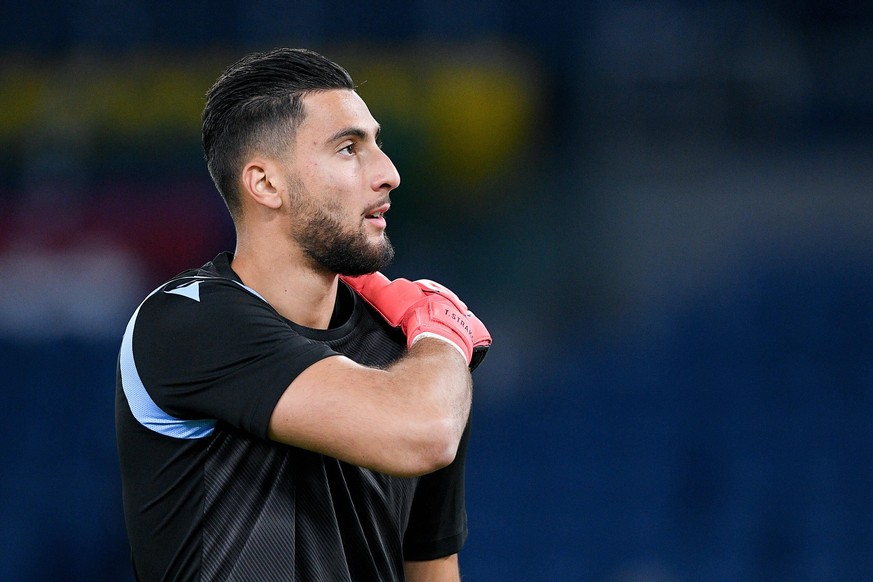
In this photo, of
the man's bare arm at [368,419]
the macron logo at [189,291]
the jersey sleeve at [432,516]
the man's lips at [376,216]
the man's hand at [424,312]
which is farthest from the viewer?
the jersey sleeve at [432,516]

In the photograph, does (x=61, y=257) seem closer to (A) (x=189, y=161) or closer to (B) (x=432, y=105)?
(A) (x=189, y=161)

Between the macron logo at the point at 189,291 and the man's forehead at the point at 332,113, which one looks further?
the man's forehead at the point at 332,113

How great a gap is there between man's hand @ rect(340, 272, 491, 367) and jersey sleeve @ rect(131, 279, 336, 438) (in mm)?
226

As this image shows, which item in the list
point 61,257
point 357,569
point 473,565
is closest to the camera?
point 357,569

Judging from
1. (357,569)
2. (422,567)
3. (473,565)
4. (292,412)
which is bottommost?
(473,565)

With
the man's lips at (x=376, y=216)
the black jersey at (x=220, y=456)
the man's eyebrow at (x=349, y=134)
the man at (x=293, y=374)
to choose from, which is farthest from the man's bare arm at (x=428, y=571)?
the man's eyebrow at (x=349, y=134)

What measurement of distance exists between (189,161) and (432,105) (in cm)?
156

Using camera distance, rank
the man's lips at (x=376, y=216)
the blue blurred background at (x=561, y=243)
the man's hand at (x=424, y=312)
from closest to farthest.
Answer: the man's hand at (x=424, y=312), the man's lips at (x=376, y=216), the blue blurred background at (x=561, y=243)

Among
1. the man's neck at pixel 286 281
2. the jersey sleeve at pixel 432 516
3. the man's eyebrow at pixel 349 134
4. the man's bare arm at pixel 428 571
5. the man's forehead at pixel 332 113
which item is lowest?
the man's bare arm at pixel 428 571

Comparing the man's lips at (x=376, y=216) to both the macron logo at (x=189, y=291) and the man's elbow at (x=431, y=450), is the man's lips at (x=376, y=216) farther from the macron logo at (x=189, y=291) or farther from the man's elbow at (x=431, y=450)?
the man's elbow at (x=431, y=450)

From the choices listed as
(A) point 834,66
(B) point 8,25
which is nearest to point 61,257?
(B) point 8,25

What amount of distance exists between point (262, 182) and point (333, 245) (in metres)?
0.18

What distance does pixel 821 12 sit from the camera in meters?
6.03

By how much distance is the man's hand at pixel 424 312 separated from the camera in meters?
1.69
